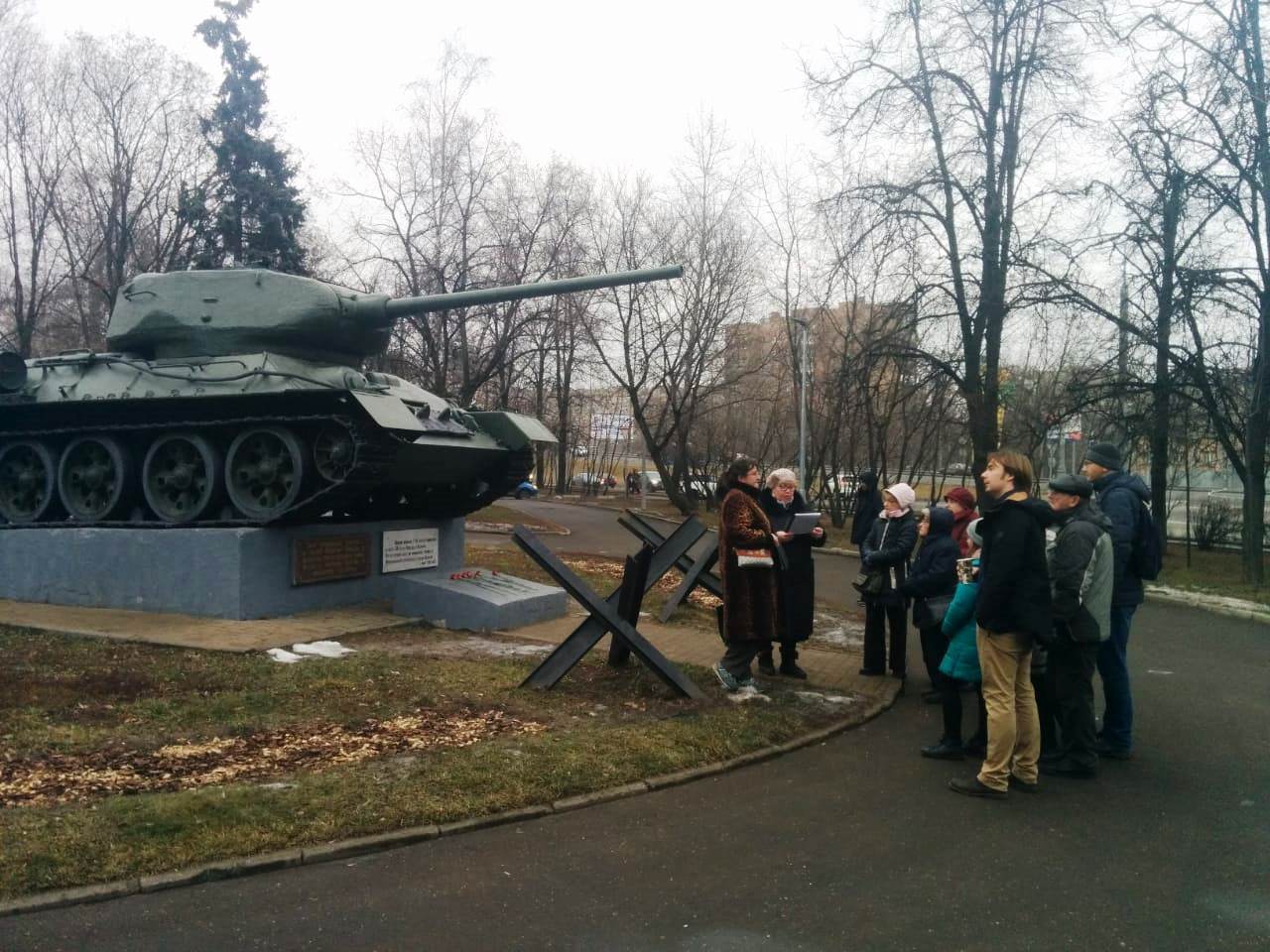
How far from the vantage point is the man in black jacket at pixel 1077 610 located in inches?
224

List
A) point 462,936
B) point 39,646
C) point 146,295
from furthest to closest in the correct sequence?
point 146,295
point 39,646
point 462,936

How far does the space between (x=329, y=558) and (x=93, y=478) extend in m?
2.92

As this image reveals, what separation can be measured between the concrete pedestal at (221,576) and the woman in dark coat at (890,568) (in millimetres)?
3683

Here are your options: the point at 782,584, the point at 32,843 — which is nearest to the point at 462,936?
the point at 32,843

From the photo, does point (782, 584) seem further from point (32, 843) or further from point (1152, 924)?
point (32, 843)

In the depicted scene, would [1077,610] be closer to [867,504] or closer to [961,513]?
[961,513]

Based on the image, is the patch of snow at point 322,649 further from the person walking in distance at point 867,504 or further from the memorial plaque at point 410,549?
the person walking in distance at point 867,504

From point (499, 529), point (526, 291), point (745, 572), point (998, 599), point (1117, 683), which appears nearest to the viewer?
point (998, 599)

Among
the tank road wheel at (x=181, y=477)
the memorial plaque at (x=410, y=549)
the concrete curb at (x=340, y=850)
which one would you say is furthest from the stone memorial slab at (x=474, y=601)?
the concrete curb at (x=340, y=850)

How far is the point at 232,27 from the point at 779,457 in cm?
2479

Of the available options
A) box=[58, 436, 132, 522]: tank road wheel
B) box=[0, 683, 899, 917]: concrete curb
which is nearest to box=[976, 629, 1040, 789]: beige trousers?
box=[0, 683, 899, 917]: concrete curb

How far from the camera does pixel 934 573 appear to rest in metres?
7.16

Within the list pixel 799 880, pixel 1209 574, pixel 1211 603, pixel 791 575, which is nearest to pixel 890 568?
pixel 791 575

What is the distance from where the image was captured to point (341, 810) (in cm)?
467
